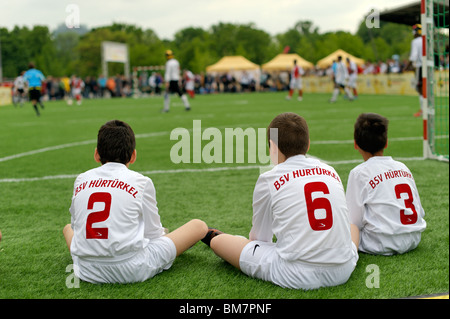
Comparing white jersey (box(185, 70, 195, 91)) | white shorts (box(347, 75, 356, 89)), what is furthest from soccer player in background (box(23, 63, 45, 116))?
white jersey (box(185, 70, 195, 91))

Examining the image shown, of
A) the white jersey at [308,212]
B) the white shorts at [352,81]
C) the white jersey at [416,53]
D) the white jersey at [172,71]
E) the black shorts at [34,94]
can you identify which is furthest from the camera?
the white shorts at [352,81]

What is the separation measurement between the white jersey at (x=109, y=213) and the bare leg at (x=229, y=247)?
1.90 feet

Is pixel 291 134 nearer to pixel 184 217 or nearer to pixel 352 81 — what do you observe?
pixel 184 217

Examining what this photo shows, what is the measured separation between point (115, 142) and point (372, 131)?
6.21 ft

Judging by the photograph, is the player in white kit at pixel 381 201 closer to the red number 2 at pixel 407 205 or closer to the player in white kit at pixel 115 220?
the red number 2 at pixel 407 205

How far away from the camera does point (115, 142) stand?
3480mm

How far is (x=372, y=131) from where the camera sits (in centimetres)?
392

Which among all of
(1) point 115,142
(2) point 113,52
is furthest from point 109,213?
(2) point 113,52

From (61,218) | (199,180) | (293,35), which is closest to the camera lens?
(61,218)

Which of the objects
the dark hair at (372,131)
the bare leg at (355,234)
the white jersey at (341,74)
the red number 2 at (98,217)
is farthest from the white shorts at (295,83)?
the red number 2 at (98,217)

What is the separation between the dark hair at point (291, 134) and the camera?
10.9ft
